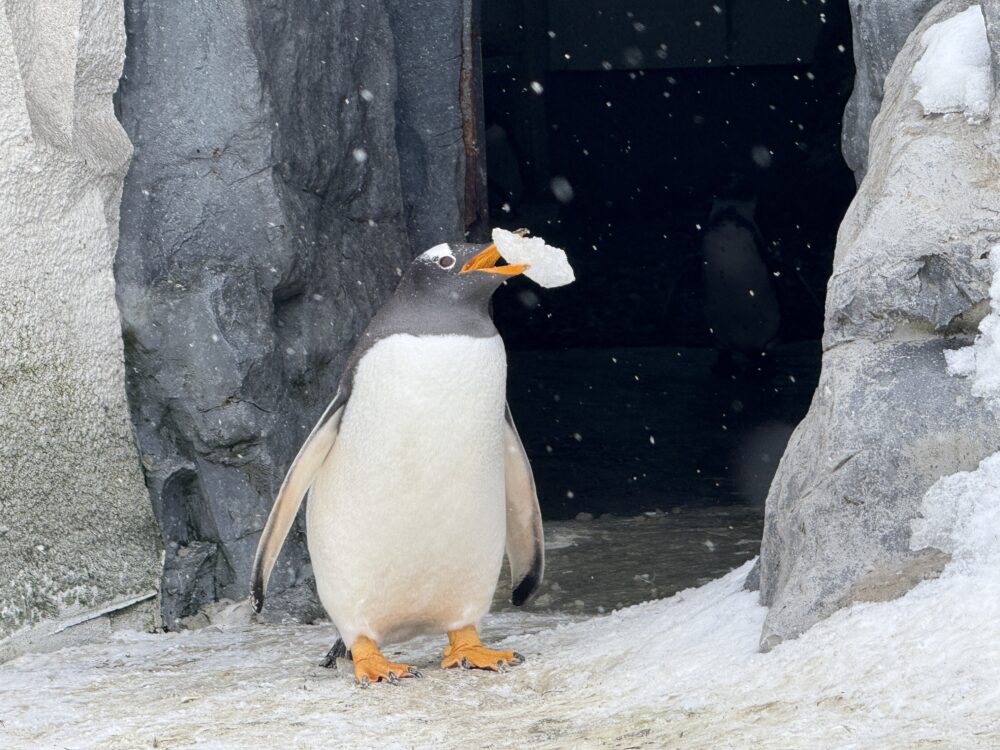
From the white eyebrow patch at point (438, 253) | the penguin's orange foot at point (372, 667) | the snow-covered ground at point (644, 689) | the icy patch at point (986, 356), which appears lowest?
the penguin's orange foot at point (372, 667)

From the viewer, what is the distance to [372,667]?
2980 mm

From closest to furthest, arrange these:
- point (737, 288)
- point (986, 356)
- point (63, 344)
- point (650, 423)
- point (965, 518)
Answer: point (965, 518) < point (986, 356) < point (63, 344) < point (650, 423) < point (737, 288)

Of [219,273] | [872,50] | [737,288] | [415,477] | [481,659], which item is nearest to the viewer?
[415,477]

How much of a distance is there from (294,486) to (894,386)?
140cm

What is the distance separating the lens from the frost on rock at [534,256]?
284 centimetres

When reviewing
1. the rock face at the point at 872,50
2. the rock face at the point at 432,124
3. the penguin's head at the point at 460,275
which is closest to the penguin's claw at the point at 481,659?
→ the penguin's head at the point at 460,275

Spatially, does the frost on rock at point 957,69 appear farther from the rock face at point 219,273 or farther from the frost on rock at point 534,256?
the rock face at point 219,273

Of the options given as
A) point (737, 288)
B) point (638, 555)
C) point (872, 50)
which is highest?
point (872, 50)

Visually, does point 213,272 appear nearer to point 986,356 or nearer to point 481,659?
point 481,659

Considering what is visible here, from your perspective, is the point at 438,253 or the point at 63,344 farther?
the point at 63,344

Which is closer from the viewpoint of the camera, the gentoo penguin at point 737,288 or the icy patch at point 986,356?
the icy patch at point 986,356

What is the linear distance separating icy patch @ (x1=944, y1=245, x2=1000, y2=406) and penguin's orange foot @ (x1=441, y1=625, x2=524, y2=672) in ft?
4.00

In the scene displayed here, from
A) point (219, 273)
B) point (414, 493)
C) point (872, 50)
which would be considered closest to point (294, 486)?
point (414, 493)

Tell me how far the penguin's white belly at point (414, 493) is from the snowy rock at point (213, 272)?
3.14 ft
